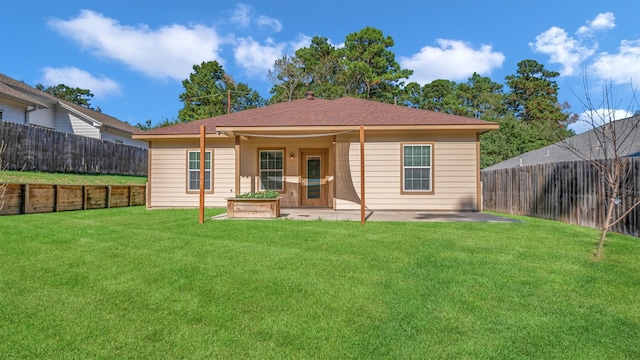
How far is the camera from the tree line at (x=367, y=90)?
941 inches

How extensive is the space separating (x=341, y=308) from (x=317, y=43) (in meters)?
31.3

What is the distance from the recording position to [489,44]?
2444cm

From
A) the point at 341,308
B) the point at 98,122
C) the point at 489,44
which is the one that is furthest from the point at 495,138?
the point at 98,122

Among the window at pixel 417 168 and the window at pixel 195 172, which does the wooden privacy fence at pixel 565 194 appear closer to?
the window at pixel 417 168

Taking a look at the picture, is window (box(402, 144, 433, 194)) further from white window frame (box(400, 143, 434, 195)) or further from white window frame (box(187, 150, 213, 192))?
white window frame (box(187, 150, 213, 192))

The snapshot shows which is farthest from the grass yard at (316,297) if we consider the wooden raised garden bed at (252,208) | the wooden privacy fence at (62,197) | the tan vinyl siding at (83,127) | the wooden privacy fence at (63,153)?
the tan vinyl siding at (83,127)

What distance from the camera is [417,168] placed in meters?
9.70

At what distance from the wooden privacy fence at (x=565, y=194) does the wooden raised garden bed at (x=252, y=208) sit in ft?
20.7

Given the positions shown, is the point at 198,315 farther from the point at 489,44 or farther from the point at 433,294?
the point at 489,44

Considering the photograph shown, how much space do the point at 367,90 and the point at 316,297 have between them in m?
25.8

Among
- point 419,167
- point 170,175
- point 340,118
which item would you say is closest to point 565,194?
point 419,167

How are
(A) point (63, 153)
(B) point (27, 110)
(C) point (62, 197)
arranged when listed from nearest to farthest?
(C) point (62, 197), (A) point (63, 153), (B) point (27, 110)

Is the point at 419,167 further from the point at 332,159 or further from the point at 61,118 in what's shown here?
the point at 61,118

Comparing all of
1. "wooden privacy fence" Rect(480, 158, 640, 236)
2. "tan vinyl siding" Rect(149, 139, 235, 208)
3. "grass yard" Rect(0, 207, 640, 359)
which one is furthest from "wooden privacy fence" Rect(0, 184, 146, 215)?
"wooden privacy fence" Rect(480, 158, 640, 236)
